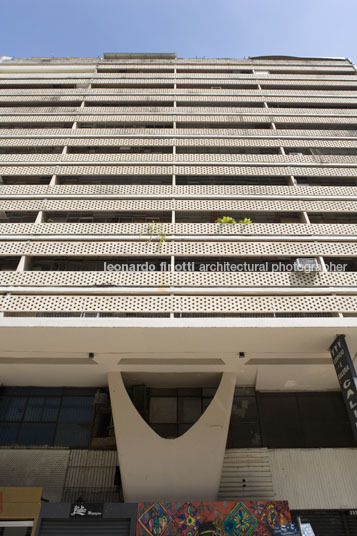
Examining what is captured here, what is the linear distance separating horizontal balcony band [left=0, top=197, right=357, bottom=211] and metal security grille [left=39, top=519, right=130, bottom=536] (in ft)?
33.0

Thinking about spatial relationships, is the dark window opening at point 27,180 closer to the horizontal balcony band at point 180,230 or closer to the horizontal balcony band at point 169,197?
the horizontal balcony band at point 169,197

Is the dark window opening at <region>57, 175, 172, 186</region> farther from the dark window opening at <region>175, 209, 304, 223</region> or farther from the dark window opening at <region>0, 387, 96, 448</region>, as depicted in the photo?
the dark window opening at <region>0, 387, 96, 448</region>

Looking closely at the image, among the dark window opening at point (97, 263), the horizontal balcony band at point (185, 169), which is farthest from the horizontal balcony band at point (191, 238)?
the horizontal balcony band at point (185, 169)

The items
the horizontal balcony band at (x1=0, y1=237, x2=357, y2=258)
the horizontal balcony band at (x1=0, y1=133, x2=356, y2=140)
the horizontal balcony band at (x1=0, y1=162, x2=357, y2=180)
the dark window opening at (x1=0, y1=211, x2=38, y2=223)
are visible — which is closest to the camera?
the horizontal balcony band at (x1=0, y1=237, x2=357, y2=258)

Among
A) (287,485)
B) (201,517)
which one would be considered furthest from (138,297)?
(287,485)

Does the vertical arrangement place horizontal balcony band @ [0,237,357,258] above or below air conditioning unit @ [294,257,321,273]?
above

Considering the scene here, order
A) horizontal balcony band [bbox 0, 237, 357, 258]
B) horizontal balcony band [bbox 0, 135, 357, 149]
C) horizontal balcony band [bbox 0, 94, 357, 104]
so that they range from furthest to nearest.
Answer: horizontal balcony band [bbox 0, 94, 357, 104] < horizontal balcony band [bbox 0, 135, 357, 149] < horizontal balcony band [bbox 0, 237, 357, 258]

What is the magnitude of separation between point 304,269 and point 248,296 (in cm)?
209

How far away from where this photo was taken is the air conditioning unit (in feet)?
36.4

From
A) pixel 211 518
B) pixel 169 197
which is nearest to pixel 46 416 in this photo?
pixel 211 518

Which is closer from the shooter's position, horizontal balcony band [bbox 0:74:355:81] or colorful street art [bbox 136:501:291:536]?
colorful street art [bbox 136:501:291:536]

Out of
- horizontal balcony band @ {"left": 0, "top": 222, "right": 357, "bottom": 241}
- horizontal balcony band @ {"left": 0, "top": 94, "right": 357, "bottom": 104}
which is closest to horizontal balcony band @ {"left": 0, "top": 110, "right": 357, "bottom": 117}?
horizontal balcony band @ {"left": 0, "top": 94, "right": 357, "bottom": 104}

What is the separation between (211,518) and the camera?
9828 mm

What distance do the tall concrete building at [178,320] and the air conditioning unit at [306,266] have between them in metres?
0.05
